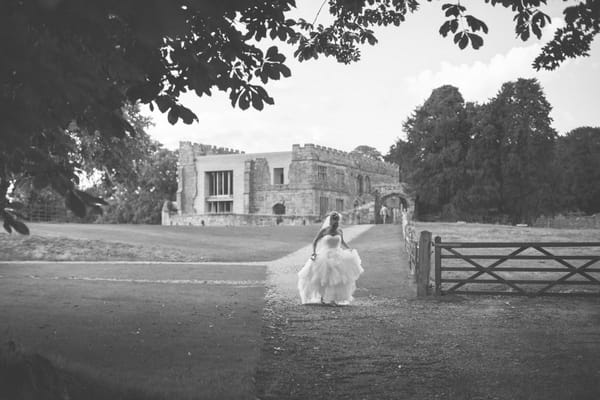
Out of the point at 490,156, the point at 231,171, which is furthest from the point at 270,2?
the point at 231,171

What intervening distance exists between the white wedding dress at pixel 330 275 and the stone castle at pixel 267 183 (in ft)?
172

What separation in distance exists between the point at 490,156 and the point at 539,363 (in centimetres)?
4816

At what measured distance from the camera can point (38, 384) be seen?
4895mm

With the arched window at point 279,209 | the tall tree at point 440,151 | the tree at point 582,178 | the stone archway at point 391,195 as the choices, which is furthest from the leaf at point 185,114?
the tree at point 582,178

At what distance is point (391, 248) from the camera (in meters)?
27.6

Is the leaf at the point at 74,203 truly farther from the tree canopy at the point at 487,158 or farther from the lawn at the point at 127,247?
the tree canopy at the point at 487,158

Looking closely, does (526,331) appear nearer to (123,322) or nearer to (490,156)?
(123,322)

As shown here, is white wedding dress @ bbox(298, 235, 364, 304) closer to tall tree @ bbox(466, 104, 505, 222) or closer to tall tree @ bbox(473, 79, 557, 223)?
tall tree @ bbox(466, 104, 505, 222)

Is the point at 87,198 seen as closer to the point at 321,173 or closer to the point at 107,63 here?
the point at 107,63

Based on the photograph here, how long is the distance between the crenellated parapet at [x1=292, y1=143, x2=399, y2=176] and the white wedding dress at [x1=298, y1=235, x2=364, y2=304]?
177 ft

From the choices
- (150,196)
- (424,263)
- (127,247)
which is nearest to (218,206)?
(150,196)

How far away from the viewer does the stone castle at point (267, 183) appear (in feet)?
220

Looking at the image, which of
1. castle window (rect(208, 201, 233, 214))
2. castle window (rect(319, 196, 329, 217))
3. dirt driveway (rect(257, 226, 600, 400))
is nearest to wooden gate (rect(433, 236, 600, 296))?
dirt driveway (rect(257, 226, 600, 400))

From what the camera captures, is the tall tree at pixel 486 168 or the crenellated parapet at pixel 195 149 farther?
the crenellated parapet at pixel 195 149
